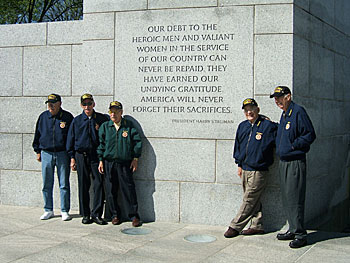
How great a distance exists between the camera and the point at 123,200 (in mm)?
7863

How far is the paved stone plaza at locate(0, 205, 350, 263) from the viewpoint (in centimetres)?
591

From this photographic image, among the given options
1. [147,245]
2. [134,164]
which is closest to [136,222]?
[134,164]

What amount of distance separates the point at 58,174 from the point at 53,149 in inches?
17.5

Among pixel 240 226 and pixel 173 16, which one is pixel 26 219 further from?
pixel 173 16

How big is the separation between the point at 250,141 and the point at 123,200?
232 cm

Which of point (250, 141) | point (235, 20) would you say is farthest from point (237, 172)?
point (235, 20)

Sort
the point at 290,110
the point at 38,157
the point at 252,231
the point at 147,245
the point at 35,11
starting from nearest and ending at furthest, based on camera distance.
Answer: the point at 147,245 → the point at 290,110 → the point at 252,231 → the point at 38,157 → the point at 35,11

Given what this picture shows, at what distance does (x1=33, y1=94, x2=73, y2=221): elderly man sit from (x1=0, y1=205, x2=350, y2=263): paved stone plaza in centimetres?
48

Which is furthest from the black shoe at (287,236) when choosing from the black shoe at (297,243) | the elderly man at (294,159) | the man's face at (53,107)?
the man's face at (53,107)

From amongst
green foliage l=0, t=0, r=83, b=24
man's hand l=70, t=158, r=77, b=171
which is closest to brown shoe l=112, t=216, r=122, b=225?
man's hand l=70, t=158, r=77, b=171

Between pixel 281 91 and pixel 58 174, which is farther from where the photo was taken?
pixel 58 174

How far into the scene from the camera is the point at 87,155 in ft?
25.8

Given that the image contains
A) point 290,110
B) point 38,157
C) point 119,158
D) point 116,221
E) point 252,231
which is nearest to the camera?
point 290,110

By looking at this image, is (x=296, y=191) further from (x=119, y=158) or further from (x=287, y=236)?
(x=119, y=158)
